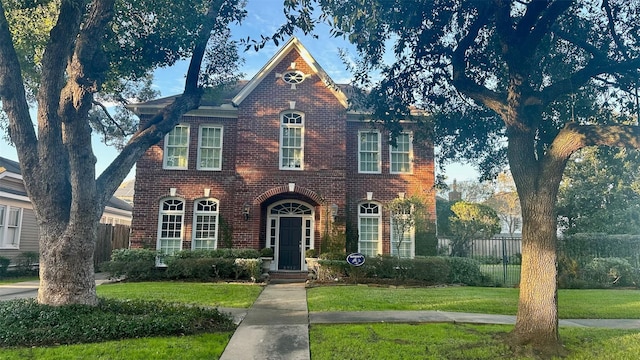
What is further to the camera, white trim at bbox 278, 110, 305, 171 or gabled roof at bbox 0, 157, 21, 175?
gabled roof at bbox 0, 157, 21, 175

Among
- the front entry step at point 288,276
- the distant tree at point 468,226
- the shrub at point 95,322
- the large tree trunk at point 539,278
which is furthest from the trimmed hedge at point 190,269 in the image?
the distant tree at point 468,226

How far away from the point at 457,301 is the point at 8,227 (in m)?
18.2

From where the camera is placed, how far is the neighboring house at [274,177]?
16.5 m

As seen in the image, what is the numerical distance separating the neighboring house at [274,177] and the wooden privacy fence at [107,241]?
3535mm

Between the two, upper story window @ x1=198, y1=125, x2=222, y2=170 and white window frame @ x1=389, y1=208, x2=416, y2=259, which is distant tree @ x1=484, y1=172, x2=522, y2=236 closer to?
white window frame @ x1=389, y1=208, x2=416, y2=259

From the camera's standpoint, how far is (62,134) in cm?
775

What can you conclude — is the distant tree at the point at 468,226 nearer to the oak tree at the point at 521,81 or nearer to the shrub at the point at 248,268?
the oak tree at the point at 521,81

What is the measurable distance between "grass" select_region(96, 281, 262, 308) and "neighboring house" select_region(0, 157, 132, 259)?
781 centimetres

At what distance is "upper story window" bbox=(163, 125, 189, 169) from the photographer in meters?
17.4

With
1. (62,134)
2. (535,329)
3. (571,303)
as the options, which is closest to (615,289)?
(571,303)

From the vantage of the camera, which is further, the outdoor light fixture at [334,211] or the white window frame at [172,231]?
the white window frame at [172,231]

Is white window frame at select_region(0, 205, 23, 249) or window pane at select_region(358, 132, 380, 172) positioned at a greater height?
window pane at select_region(358, 132, 380, 172)

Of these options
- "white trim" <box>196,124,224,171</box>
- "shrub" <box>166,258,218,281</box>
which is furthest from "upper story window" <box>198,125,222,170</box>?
"shrub" <box>166,258,218,281</box>

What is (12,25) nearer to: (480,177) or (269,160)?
(269,160)
